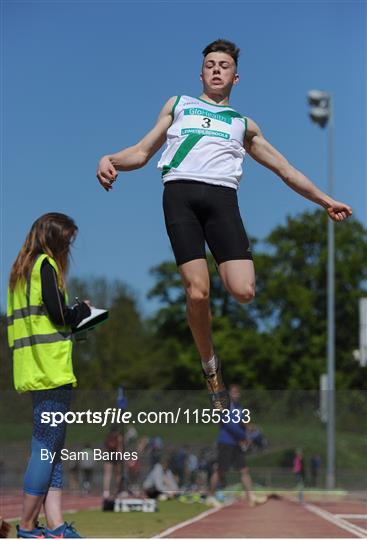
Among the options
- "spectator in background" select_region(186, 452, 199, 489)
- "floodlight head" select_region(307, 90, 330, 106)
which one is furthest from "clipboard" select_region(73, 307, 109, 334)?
"floodlight head" select_region(307, 90, 330, 106)

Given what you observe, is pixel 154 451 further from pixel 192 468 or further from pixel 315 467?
pixel 315 467

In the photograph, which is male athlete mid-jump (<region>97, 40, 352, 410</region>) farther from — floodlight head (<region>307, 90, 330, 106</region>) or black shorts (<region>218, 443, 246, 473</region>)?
floodlight head (<region>307, 90, 330, 106</region>)

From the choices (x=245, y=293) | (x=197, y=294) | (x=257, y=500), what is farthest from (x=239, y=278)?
(x=257, y=500)

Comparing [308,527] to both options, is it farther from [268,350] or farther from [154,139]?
[268,350]

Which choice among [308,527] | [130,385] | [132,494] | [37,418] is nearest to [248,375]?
[130,385]

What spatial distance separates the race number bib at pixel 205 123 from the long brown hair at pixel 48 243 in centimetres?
93

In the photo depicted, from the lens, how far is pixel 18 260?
5.98 m

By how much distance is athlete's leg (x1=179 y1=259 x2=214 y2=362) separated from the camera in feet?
19.9

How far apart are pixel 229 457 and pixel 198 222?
12336mm

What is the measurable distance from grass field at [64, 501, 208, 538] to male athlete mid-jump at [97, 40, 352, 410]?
3190mm

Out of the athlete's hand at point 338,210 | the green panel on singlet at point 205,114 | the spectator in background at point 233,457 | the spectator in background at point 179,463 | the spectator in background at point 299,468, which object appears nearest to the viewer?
the green panel on singlet at point 205,114

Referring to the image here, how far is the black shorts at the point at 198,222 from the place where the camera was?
239 inches

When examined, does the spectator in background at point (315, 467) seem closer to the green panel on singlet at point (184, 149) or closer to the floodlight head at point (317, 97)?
the floodlight head at point (317, 97)

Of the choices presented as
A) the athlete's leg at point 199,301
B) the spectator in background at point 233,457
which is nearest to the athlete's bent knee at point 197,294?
the athlete's leg at point 199,301
